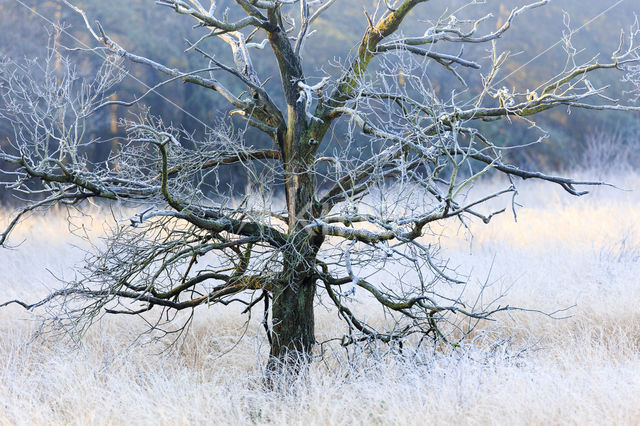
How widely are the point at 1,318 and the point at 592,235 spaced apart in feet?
28.9

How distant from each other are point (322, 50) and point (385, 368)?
1677 cm

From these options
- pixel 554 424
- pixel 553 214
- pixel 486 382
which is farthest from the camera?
pixel 553 214

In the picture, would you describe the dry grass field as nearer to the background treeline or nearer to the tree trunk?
the tree trunk

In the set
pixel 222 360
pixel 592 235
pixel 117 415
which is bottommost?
pixel 117 415

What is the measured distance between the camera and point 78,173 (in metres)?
4.32

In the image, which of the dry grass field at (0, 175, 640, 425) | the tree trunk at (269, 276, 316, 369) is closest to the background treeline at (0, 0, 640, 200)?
the dry grass field at (0, 175, 640, 425)

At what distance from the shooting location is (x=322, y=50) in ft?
66.6

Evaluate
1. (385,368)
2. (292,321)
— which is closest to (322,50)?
(292,321)

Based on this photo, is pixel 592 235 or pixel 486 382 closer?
pixel 486 382

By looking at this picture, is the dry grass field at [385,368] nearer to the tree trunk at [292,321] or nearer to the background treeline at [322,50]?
the tree trunk at [292,321]

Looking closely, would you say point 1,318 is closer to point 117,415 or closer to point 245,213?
point 117,415

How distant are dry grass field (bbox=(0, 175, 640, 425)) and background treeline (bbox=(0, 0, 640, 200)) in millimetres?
7068

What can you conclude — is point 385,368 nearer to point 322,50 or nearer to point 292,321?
point 292,321


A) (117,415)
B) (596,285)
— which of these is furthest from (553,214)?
(117,415)
